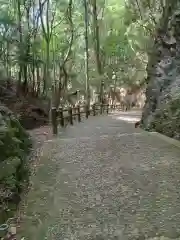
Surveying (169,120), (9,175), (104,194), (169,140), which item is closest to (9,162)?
(9,175)

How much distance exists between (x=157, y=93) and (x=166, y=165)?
7.49m

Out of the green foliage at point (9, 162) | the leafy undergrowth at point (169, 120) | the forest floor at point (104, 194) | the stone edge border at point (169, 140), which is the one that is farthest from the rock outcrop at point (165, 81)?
the green foliage at point (9, 162)

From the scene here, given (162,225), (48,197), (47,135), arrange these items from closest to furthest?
(162,225) → (48,197) → (47,135)

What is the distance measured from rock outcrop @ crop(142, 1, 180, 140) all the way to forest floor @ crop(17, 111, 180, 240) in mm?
2221

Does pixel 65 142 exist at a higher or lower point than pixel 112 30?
lower

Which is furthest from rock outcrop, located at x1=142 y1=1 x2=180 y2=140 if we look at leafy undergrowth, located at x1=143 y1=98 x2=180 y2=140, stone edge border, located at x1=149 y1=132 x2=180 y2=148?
stone edge border, located at x1=149 y1=132 x2=180 y2=148

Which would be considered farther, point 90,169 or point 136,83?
point 136,83

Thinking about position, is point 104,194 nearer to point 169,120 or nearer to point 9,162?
point 9,162

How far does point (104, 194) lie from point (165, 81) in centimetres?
919

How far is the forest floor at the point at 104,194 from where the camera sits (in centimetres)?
500

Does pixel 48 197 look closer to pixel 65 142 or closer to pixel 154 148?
pixel 154 148

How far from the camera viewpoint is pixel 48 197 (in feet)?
20.9

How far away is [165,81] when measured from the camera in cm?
1450

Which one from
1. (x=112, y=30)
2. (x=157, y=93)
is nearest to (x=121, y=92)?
(x=112, y=30)
